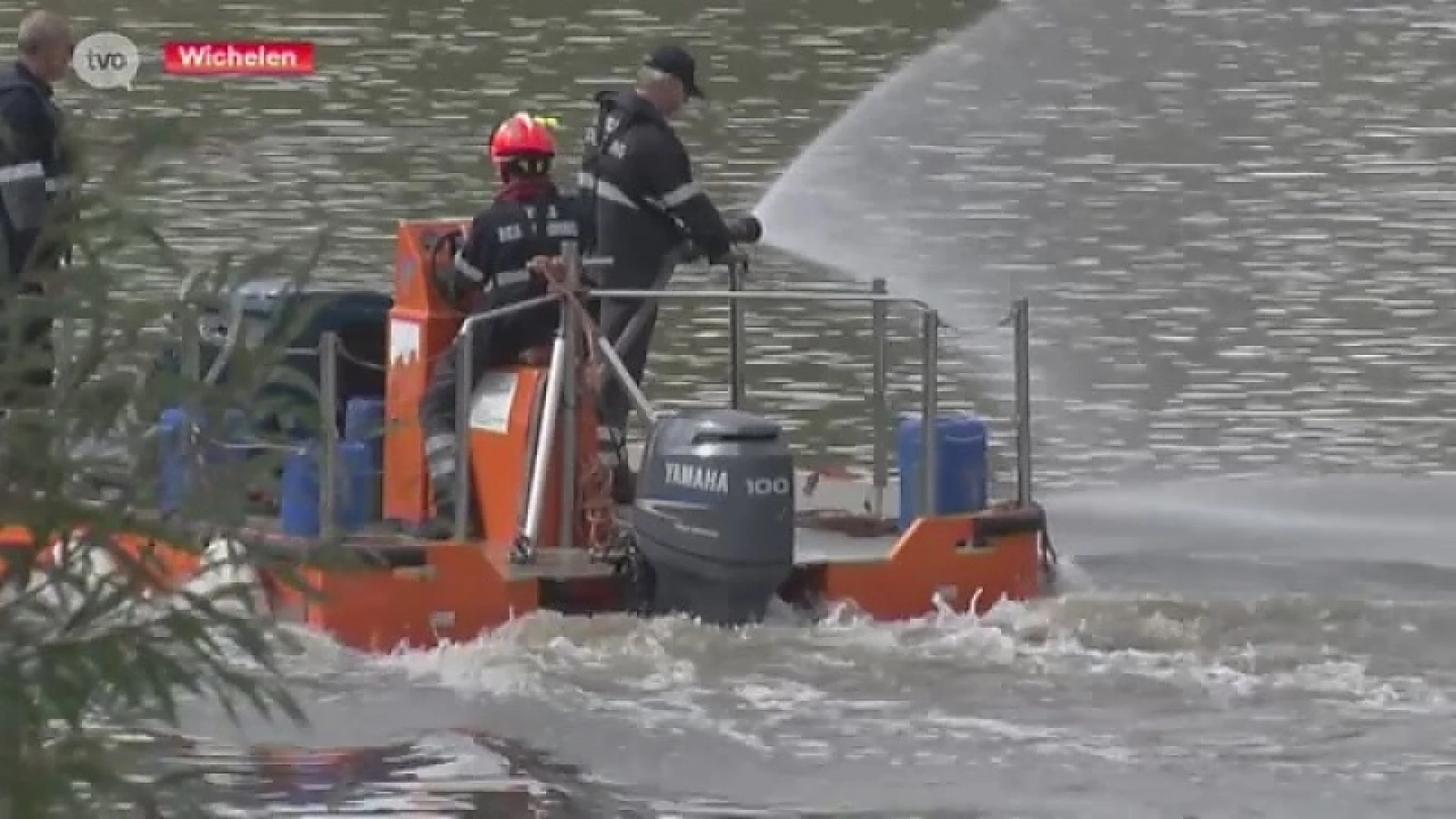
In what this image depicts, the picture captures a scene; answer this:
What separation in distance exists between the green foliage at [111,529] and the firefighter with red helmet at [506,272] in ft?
21.2

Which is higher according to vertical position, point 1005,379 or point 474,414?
point 474,414

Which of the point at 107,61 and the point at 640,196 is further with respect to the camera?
the point at 107,61

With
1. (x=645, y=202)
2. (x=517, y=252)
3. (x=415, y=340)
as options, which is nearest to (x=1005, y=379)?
(x=645, y=202)

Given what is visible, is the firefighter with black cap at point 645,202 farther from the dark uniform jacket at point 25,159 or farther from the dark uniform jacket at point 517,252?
the dark uniform jacket at point 25,159

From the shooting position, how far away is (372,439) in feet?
37.8

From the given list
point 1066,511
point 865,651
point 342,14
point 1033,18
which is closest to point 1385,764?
point 865,651

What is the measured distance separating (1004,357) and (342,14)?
2084 cm

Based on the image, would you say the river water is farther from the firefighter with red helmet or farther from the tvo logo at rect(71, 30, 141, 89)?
the firefighter with red helmet

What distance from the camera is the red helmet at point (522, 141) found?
1174cm

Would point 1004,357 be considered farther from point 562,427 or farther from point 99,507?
point 99,507

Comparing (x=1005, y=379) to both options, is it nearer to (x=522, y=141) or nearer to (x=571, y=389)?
(x=522, y=141)

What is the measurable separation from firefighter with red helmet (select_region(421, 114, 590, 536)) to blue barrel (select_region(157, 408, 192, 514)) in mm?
6417

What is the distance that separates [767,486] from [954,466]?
3.42ft

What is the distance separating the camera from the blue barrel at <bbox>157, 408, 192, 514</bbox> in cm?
490
